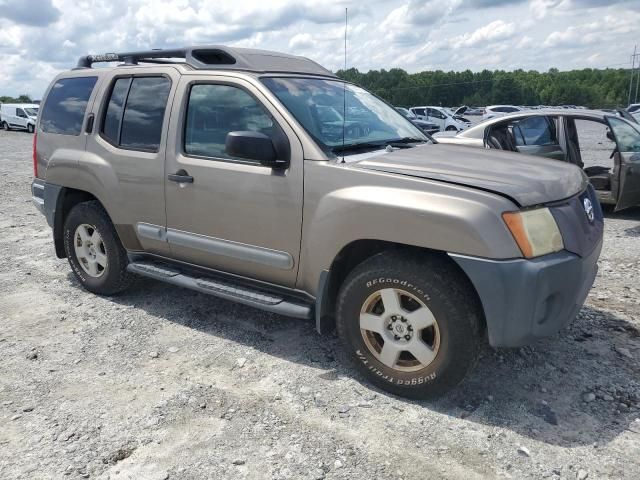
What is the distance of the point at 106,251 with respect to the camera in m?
4.71

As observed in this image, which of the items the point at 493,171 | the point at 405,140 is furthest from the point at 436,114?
the point at 493,171

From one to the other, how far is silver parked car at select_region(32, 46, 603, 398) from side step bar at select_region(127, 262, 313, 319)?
0.05 feet

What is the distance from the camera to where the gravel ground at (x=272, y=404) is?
2.71m

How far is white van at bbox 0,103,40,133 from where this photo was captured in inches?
1243

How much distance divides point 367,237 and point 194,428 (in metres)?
1.41

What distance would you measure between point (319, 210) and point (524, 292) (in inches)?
49.0

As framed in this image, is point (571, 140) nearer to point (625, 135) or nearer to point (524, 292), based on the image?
point (625, 135)

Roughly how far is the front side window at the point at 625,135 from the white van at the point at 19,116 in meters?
31.2

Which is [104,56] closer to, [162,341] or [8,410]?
[162,341]

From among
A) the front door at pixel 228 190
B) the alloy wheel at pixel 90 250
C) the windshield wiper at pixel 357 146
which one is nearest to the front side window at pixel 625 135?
the windshield wiper at pixel 357 146

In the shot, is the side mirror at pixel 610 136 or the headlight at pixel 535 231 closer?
the headlight at pixel 535 231

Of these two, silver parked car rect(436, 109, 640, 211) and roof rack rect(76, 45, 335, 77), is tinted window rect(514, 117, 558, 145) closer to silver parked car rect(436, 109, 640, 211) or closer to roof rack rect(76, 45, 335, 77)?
silver parked car rect(436, 109, 640, 211)

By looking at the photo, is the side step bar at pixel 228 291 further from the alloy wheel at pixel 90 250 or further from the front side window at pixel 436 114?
the front side window at pixel 436 114

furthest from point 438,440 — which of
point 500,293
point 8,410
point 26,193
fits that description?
point 26,193
